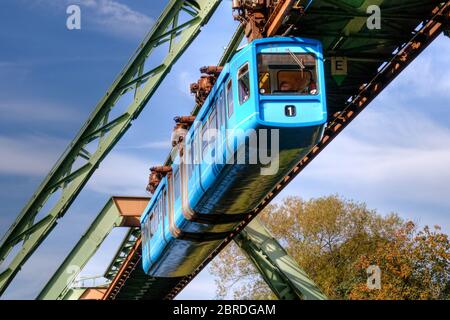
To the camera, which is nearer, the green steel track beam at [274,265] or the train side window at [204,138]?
the train side window at [204,138]

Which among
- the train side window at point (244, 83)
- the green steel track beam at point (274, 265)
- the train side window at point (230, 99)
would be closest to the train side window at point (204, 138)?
the train side window at point (230, 99)

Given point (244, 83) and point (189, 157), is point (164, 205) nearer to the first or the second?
point (189, 157)

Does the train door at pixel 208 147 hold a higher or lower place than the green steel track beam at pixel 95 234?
lower

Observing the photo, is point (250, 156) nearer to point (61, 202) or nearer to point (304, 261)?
point (61, 202)

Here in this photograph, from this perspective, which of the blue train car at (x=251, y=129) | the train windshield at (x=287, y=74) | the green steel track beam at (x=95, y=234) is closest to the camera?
the blue train car at (x=251, y=129)

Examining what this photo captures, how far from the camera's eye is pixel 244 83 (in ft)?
45.8

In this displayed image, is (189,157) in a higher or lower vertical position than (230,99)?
higher

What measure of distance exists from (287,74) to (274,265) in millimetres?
16586

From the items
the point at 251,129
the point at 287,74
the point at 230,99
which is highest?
the point at 287,74

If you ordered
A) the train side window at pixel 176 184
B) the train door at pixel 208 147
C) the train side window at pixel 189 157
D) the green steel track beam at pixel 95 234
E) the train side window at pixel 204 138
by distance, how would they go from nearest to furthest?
the train door at pixel 208 147 < the train side window at pixel 204 138 < the train side window at pixel 189 157 < the train side window at pixel 176 184 < the green steel track beam at pixel 95 234

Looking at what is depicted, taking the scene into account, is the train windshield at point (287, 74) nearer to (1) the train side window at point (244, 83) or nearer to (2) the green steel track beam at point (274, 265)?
(1) the train side window at point (244, 83)

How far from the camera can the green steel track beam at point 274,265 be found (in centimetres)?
2919

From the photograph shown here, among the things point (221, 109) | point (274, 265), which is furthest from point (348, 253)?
point (221, 109)
